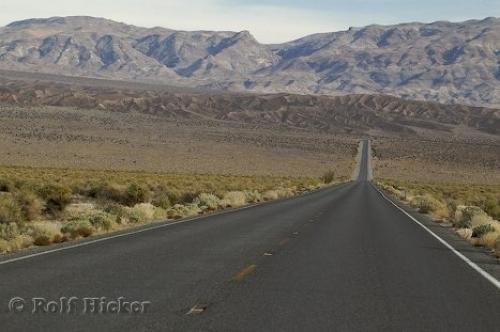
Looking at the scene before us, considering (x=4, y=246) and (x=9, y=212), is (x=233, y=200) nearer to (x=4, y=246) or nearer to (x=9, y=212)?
(x=9, y=212)

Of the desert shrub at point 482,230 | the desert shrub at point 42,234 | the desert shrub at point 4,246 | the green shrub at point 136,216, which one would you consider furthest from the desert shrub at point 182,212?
Answer: the desert shrub at point 4,246

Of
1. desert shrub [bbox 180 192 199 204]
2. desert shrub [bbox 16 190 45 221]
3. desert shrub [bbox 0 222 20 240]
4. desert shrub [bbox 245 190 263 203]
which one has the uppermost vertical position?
desert shrub [bbox 0 222 20 240]

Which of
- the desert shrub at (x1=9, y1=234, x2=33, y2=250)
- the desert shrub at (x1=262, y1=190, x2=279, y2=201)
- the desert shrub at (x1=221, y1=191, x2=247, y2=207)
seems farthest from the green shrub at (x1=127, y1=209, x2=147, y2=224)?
the desert shrub at (x1=262, y1=190, x2=279, y2=201)

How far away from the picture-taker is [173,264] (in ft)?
42.5

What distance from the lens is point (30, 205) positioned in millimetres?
25594

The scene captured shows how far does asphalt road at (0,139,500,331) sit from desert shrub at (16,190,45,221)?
7579 mm

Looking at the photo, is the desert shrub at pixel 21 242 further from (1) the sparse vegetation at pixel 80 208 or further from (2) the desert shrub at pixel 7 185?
(2) the desert shrub at pixel 7 185

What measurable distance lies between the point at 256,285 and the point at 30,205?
16.7 meters

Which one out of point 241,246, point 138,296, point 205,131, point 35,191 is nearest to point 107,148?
point 205,131

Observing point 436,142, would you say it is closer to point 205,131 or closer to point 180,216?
point 205,131

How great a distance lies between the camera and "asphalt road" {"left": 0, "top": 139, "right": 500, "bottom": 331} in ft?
27.1

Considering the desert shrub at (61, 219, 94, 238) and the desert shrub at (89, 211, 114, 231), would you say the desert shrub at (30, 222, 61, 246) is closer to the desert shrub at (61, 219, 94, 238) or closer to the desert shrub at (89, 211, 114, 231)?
the desert shrub at (61, 219, 94, 238)

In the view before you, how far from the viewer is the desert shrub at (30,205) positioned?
24859mm

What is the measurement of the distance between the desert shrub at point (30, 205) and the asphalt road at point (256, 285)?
7579 millimetres
